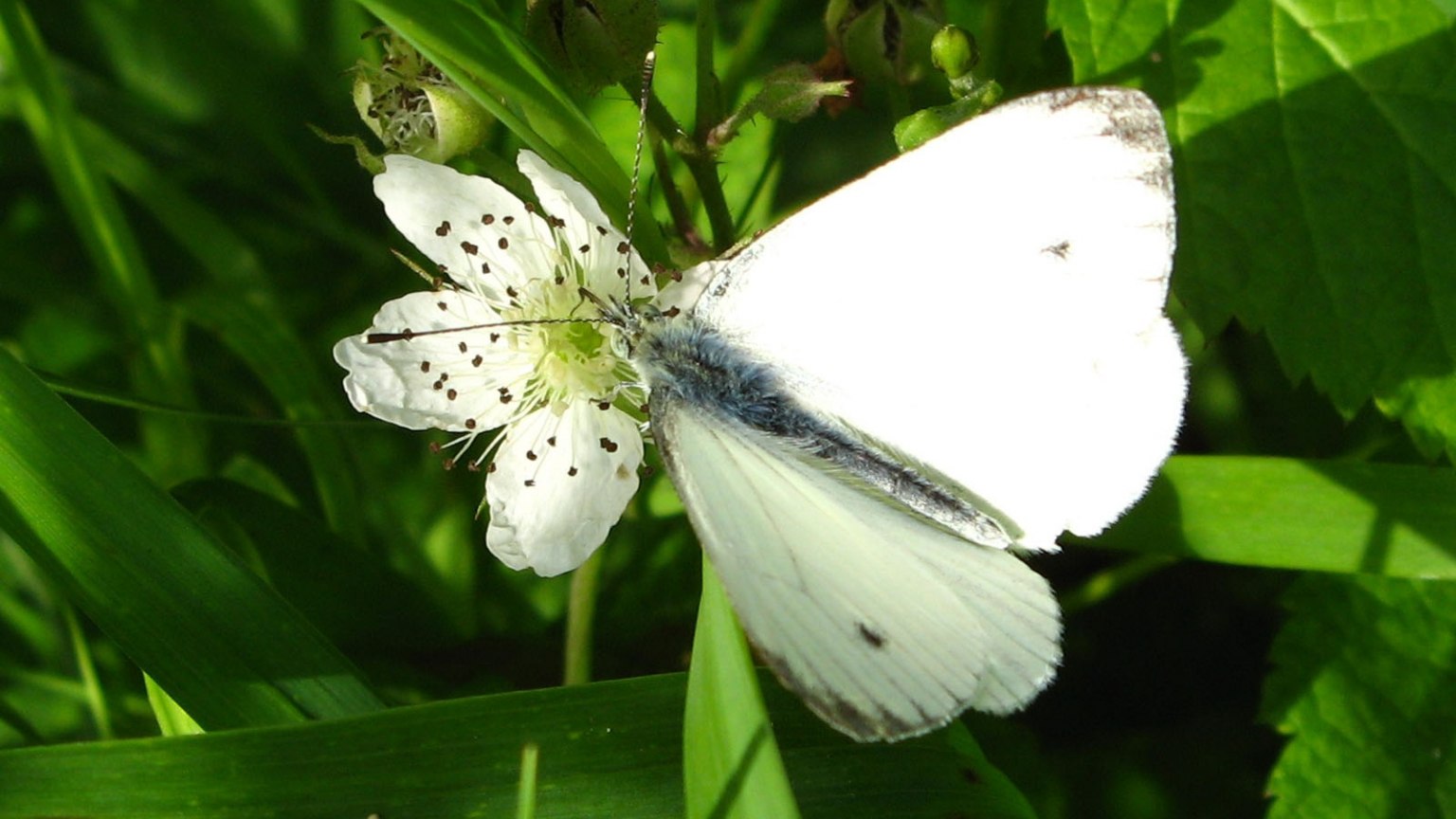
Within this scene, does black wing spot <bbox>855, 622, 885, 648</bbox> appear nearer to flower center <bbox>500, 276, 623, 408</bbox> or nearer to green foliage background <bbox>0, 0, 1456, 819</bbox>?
green foliage background <bbox>0, 0, 1456, 819</bbox>

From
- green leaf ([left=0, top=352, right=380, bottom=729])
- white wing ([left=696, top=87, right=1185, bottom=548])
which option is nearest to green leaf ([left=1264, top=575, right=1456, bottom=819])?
white wing ([left=696, top=87, right=1185, bottom=548])

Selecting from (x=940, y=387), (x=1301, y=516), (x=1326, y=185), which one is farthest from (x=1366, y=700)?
(x=940, y=387)

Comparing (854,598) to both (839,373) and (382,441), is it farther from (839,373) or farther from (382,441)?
(382,441)

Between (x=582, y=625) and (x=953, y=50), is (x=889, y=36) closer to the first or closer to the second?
(x=953, y=50)

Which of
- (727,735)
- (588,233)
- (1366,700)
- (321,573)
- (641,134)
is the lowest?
(1366,700)

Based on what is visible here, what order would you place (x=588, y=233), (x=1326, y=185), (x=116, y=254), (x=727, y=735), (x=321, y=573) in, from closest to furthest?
1. (x=727, y=735)
2. (x=588, y=233)
3. (x=1326, y=185)
4. (x=321, y=573)
5. (x=116, y=254)

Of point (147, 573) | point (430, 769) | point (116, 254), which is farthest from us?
point (116, 254)

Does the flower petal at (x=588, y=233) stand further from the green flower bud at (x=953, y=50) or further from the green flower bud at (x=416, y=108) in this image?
the green flower bud at (x=953, y=50)

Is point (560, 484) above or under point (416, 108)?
under
